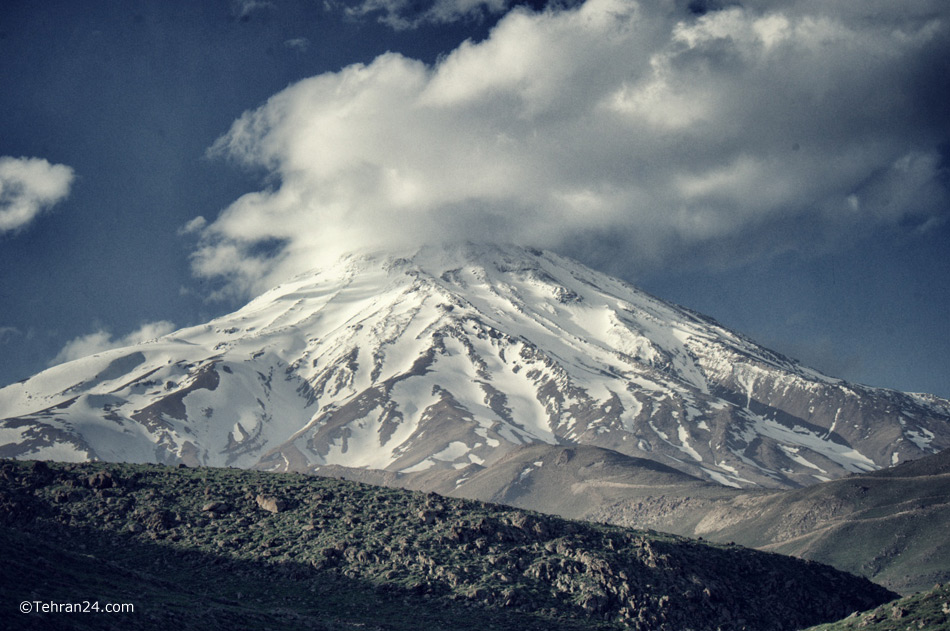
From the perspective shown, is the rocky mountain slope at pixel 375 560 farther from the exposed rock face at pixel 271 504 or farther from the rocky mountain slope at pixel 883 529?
the rocky mountain slope at pixel 883 529

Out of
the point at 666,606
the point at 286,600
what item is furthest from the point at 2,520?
the point at 666,606

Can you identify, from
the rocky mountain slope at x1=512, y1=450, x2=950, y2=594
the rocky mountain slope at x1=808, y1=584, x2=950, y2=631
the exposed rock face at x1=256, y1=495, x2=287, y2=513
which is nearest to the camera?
the rocky mountain slope at x1=808, y1=584, x2=950, y2=631

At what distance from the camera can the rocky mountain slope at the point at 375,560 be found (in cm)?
6169

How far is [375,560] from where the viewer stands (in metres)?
68.7

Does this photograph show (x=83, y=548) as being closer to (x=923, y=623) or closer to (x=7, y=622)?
(x=7, y=622)

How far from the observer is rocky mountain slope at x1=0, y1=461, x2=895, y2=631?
6169cm

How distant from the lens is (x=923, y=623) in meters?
48.3

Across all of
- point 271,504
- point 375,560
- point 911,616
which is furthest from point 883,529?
point 271,504

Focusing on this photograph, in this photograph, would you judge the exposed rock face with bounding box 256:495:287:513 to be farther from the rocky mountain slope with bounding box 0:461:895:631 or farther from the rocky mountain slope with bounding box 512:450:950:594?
the rocky mountain slope with bounding box 512:450:950:594

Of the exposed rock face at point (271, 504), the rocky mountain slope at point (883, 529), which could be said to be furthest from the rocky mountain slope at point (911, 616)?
the rocky mountain slope at point (883, 529)

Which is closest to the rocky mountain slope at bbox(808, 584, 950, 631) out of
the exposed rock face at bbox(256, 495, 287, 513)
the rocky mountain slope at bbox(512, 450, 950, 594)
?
the exposed rock face at bbox(256, 495, 287, 513)

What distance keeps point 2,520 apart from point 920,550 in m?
152

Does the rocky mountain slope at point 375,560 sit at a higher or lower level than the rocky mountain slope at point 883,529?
higher

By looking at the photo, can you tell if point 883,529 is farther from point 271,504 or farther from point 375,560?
point 271,504
